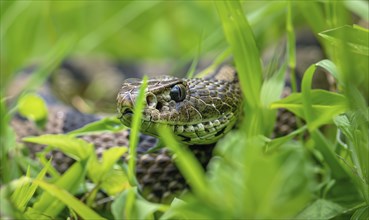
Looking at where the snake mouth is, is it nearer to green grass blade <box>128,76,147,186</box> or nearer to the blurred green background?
green grass blade <box>128,76,147,186</box>

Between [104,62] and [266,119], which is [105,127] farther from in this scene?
[104,62]

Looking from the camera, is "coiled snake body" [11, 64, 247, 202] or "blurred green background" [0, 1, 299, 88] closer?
"coiled snake body" [11, 64, 247, 202]

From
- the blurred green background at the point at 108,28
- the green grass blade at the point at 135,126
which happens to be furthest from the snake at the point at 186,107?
the blurred green background at the point at 108,28

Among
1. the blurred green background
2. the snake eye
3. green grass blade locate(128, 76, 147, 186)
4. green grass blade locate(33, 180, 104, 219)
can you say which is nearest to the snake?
the snake eye

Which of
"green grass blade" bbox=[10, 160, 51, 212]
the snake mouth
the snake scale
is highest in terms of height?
the snake mouth

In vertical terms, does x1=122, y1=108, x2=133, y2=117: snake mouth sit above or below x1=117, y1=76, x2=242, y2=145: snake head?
above

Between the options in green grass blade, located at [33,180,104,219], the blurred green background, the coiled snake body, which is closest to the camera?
green grass blade, located at [33,180,104,219]

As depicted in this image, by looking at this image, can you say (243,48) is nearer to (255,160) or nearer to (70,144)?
(70,144)
